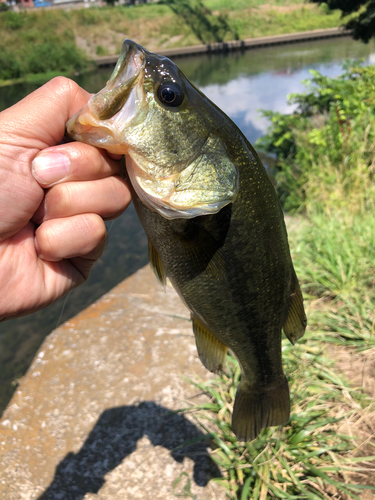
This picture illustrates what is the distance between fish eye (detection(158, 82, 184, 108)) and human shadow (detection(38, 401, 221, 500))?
7.57ft

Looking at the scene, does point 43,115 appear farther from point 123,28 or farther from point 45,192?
point 123,28

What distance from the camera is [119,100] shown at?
1.16 m

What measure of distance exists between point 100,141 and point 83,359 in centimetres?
277

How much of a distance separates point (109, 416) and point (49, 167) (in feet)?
7.85

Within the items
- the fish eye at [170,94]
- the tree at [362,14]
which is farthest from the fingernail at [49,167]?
the tree at [362,14]

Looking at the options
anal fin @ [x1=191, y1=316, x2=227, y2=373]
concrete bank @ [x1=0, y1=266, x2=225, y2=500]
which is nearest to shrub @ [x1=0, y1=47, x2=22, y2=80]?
concrete bank @ [x1=0, y1=266, x2=225, y2=500]

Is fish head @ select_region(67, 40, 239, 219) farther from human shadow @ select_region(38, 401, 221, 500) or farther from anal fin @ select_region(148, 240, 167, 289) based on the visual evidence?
human shadow @ select_region(38, 401, 221, 500)

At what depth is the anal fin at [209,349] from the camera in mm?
1724

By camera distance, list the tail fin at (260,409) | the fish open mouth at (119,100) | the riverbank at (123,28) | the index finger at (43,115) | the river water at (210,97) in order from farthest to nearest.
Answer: the riverbank at (123,28), the river water at (210,97), the tail fin at (260,409), the index finger at (43,115), the fish open mouth at (119,100)

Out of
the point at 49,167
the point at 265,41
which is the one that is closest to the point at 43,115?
the point at 49,167

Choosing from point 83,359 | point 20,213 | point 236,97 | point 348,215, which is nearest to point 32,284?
point 20,213

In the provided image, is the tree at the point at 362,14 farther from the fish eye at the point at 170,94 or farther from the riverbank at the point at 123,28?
the riverbank at the point at 123,28

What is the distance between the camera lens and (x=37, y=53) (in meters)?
27.7

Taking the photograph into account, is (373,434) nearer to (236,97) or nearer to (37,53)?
(236,97)
